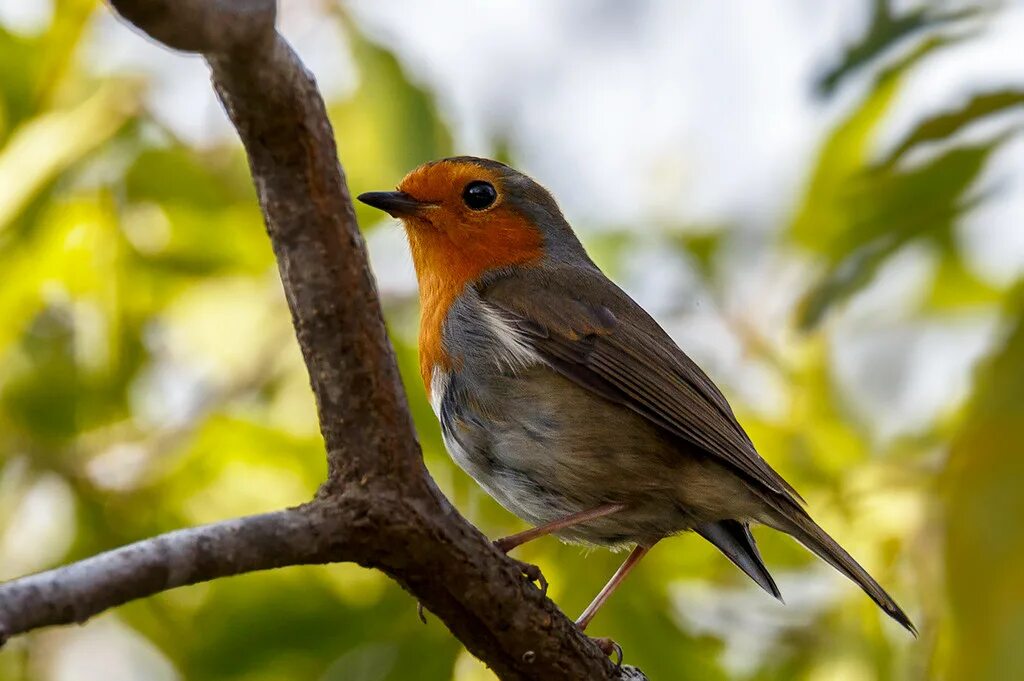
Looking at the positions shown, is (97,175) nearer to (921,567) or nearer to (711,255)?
(711,255)

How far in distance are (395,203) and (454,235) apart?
21cm

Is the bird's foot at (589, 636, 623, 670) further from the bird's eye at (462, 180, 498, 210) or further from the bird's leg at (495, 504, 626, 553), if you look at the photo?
the bird's eye at (462, 180, 498, 210)

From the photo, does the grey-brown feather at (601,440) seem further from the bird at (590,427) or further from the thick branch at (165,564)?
the thick branch at (165,564)

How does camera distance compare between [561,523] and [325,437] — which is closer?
[325,437]

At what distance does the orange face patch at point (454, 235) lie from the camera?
4.09 metres

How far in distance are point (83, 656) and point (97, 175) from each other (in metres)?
3.34

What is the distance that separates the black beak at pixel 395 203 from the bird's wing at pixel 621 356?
0.35m

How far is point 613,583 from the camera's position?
3682 mm

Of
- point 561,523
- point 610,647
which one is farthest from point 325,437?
point 610,647

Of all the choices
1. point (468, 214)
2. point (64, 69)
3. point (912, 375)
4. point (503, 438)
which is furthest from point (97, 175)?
point (912, 375)

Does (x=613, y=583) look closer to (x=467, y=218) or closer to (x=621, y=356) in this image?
(x=621, y=356)

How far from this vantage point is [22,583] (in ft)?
5.91

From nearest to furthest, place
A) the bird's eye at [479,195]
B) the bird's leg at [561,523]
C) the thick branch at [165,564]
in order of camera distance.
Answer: the thick branch at [165,564]
the bird's leg at [561,523]
the bird's eye at [479,195]

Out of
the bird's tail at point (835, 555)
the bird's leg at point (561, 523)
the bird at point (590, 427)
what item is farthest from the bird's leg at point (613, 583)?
the bird's tail at point (835, 555)
